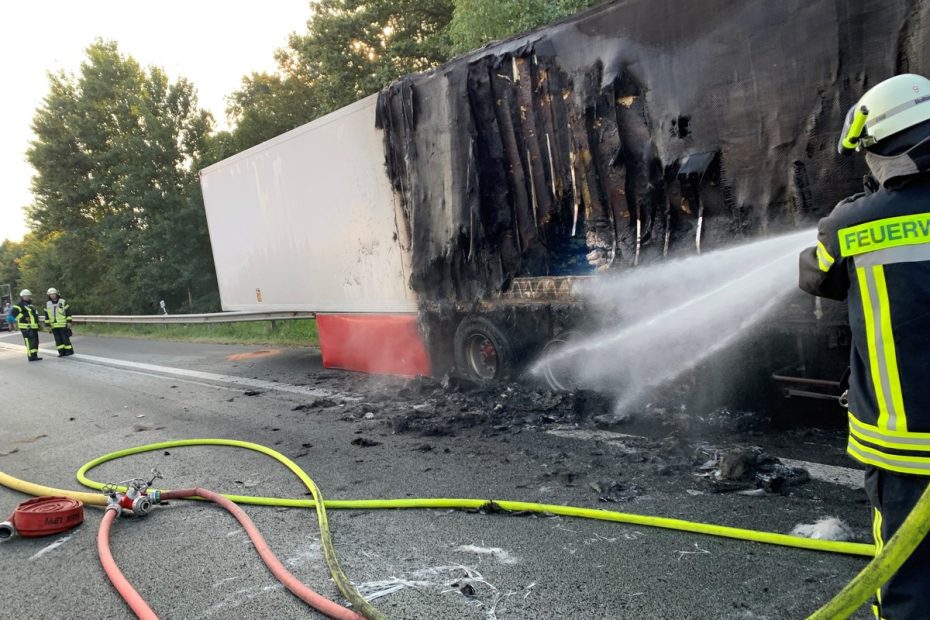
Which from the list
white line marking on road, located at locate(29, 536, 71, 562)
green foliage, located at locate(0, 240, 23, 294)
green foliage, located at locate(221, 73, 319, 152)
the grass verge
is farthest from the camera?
green foliage, located at locate(0, 240, 23, 294)

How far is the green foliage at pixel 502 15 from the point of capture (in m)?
11.8

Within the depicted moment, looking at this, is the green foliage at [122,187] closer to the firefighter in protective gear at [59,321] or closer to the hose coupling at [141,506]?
the firefighter in protective gear at [59,321]

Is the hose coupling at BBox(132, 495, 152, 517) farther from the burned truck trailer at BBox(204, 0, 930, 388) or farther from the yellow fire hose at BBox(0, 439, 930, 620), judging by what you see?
the burned truck trailer at BBox(204, 0, 930, 388)

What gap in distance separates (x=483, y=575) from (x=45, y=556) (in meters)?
2.63

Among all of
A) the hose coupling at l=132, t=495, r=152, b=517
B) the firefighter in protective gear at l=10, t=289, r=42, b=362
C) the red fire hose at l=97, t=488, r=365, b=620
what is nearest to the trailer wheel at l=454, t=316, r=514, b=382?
the red fire hose at l=97, t=488, r=365, b=620

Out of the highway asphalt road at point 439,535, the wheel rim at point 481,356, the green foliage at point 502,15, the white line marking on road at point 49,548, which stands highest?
the green foliage at point 502,15

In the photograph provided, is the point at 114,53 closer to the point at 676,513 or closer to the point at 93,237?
the point at 93,237

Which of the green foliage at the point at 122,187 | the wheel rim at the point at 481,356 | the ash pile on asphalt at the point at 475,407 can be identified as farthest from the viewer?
the green foliage at the point at 122,187

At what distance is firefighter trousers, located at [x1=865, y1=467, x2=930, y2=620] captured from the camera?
1645 mm

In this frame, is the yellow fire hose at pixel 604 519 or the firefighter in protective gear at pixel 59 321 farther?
the firefighter in protective gear at pixel 59 321

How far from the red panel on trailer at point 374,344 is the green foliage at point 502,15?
6.49 metres

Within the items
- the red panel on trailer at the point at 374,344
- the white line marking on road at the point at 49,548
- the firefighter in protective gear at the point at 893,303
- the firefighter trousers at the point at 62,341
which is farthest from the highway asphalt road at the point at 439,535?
the firefighter trousers at the point at 62,341

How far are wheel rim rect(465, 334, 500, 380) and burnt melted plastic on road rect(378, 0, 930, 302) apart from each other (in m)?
0.48

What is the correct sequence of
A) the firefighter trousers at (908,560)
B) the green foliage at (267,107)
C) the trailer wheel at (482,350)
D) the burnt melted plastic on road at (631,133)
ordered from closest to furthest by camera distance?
the firefighter trousers at (908,560) < the burnt melted plastic on road at (631,133) < the trailer wheel at (482,350) < the green foliage at (267,107)
